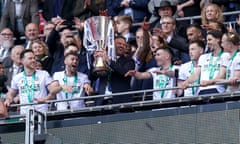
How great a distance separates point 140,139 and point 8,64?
4542mm

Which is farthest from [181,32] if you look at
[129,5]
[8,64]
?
[8,64]

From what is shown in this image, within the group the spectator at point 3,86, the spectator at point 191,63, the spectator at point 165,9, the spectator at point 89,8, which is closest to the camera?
the spectator at point 191,63

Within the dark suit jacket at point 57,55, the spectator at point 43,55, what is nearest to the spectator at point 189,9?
the dark suit jacket at point 57,55

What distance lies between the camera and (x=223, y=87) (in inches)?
765

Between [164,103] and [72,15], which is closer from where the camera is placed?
[164,103]

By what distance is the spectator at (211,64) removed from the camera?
19.4 meters

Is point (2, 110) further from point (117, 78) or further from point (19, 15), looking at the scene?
point (19, 15)

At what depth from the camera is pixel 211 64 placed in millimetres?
19438

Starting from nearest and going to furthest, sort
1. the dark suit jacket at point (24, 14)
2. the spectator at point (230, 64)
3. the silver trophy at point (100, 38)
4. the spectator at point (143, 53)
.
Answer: the spectator at point (230, 64) < the silver trophy at point (100, 38) < the spectator at point (143, 53) < the dark suit jacket at point (24, 14)

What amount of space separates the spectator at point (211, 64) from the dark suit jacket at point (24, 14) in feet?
20.2

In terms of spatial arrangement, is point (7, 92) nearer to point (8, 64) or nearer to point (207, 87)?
point (8, 64)

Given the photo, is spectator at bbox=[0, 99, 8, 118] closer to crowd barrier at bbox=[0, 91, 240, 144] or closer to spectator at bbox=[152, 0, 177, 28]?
crowd barrier at bbox=[0, 91, 240, 144]

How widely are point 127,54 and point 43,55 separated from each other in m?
2.34

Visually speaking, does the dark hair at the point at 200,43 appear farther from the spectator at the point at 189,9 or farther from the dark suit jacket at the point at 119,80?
the spectator at the point at 189,9
